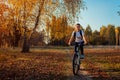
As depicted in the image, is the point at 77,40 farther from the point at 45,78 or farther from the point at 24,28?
the point at 24,28

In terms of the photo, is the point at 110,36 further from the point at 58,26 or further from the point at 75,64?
the point at 75,64

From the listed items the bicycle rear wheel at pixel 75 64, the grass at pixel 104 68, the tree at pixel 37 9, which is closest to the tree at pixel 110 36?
the tree at pixel 37 9

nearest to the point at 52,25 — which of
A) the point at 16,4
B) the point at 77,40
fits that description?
the point at 16,4

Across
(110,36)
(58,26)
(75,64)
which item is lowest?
(75,64)

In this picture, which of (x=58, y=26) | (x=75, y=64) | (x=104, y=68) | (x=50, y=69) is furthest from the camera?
(x=58, y=26)

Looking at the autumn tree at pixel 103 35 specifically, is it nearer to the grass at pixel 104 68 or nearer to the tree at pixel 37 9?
the tree at pixel 37 9

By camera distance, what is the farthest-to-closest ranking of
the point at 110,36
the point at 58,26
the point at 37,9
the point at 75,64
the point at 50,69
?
the point at 110,36 → the point at 58,26 → the point at 37,9 → the point at 50,69 → the point at 75,64

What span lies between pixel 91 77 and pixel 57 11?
26965 mm

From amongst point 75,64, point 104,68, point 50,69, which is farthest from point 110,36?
point 75,64

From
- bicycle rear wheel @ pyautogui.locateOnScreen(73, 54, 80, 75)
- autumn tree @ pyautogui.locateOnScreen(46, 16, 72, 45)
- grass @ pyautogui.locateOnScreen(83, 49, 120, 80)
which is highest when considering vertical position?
autumn tree @ pyautogui.locateOnScreen(46, 16, 72, 45)

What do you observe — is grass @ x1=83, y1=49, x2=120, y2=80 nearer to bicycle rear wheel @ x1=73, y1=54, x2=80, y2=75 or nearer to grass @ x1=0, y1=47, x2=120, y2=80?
grass @ x1=0, y1=47, x2=120, y2=80

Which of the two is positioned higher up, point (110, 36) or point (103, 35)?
point (103, 35)

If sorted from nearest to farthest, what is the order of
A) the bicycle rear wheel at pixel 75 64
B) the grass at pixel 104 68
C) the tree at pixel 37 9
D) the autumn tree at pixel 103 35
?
the grass at pixel 104 68 → the bicycle rear wheel at pixel 75 64 → the tree at pixel 37 9 → the autumn tree at pixel 103 35

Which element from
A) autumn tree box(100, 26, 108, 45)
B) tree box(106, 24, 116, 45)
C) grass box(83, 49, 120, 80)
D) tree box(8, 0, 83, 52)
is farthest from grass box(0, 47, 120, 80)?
tree box(106, 24, 116, 45)
